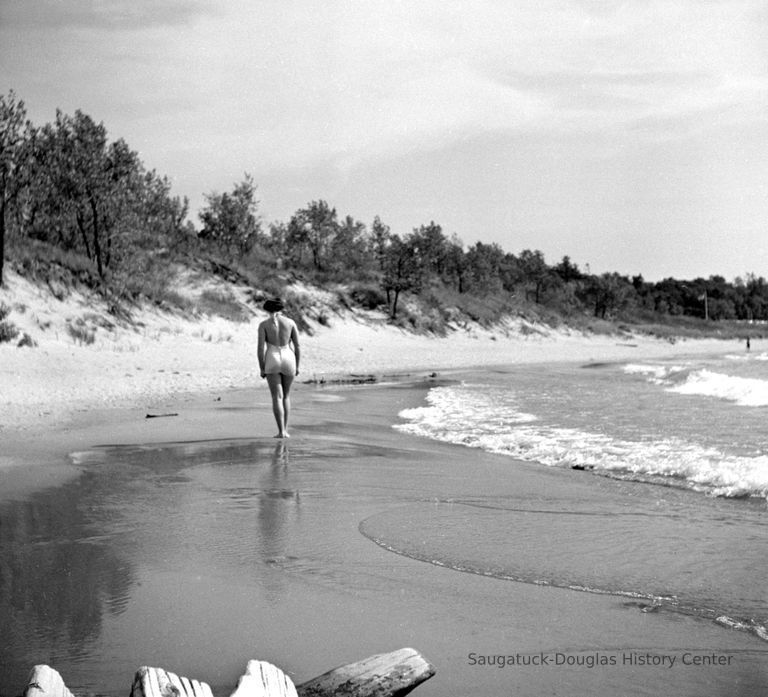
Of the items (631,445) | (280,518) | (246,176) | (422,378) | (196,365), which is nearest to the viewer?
(280,518)

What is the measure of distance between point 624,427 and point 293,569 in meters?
7.57

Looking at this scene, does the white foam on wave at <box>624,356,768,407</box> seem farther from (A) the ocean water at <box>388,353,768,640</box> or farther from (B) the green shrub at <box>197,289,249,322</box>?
(B) the green shrub at <box>197,289,249,322</box>

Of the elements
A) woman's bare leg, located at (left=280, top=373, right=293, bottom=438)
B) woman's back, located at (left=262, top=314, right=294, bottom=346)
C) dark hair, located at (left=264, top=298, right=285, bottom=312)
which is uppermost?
dark hair, located at (left=264, top=298, right=285, bottom=312)

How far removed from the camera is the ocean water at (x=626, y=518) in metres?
3.91

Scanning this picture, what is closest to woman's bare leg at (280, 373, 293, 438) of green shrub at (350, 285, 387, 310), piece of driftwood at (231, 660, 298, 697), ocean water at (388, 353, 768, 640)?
ocean water at (388, 353, 768, 640)

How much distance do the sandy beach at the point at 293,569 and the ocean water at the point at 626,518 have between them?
3.1 inches

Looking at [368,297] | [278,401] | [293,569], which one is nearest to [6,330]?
[278,401]

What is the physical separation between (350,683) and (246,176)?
37.4 meters

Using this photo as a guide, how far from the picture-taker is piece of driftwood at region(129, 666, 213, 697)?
228 cm

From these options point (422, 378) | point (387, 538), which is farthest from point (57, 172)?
point (387, 538)

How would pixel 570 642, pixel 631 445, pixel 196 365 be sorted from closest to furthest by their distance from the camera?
pixel 570 642 < pixel 631 445 < pixel 196 365

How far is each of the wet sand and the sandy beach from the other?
1 centimetres

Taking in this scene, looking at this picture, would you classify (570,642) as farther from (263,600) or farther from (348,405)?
(348,405)

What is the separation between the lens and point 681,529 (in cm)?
502
